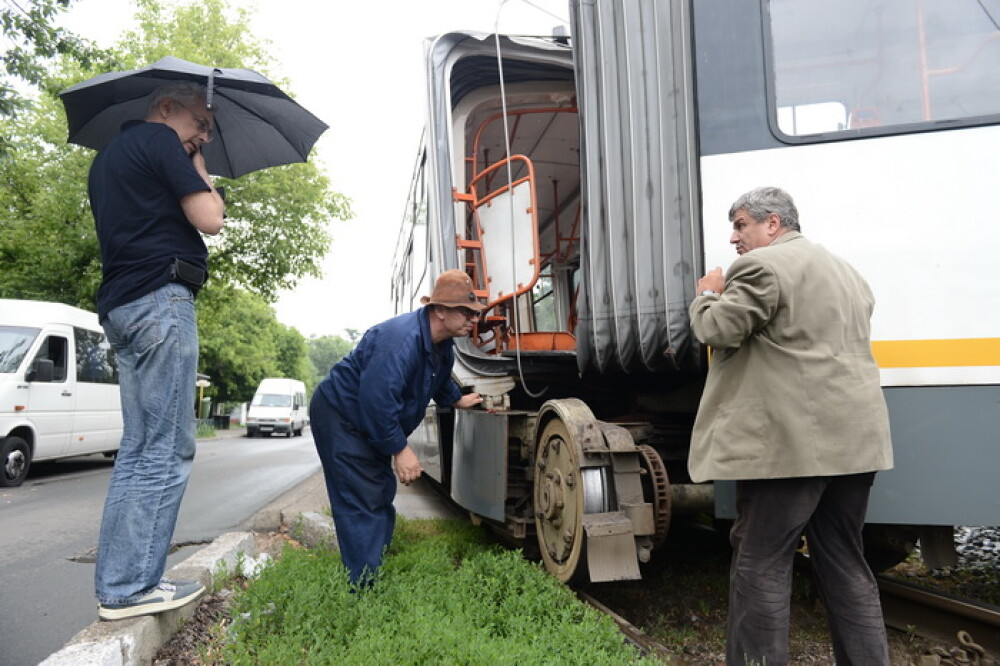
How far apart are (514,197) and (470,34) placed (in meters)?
1.17

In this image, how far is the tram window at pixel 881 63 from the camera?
2.87m

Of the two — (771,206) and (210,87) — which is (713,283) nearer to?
(771,206)

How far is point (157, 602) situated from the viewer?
239cm

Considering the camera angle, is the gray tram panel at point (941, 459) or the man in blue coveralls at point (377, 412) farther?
the man in blue coveralls at point (377, 412)

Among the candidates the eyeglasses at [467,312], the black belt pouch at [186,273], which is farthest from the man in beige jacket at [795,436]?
the black belt pouch at [186,273]

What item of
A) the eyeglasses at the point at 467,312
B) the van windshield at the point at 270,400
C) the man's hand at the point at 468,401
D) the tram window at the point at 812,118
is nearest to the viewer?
the tram window at the point at 812,118

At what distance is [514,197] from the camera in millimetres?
4148

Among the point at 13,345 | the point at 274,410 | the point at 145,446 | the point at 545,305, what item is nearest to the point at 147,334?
the point at 145,446

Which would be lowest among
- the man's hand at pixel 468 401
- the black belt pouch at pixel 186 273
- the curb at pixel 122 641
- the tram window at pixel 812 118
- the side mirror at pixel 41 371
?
the curb at pixel 122 641

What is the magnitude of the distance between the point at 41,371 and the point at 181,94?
8236 mm

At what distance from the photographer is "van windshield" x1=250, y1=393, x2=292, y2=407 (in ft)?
102

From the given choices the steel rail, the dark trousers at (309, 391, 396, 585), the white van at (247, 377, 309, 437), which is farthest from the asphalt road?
the white van at (247, 377, 309, 437)

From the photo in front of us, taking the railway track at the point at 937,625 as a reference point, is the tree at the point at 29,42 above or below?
above

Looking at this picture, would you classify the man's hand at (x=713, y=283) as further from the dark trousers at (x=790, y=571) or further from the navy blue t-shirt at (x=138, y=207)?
the navy blue t-shirt at (x=138, y=207)
